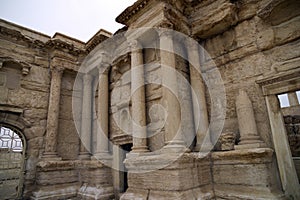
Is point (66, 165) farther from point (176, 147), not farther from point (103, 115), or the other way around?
point (176, 147)

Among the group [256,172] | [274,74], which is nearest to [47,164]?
[256,172]

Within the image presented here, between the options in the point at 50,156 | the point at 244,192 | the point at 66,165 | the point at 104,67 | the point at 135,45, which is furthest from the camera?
the point at 104,67

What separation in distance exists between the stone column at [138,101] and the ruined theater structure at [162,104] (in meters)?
0.03

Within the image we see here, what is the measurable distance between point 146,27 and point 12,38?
492cm

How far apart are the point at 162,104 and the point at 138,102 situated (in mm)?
679

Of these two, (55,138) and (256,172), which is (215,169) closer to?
(256,172)

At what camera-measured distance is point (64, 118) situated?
7676mm

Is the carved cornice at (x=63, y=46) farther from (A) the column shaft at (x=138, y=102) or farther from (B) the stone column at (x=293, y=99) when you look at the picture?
(B) the stone column at (x=293, y=99)

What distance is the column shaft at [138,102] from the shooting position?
5191mm

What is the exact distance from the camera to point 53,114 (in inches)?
282

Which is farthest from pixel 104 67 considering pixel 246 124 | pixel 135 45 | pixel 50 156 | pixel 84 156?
pixel 246 124

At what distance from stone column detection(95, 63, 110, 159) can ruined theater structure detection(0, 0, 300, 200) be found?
0.12ft

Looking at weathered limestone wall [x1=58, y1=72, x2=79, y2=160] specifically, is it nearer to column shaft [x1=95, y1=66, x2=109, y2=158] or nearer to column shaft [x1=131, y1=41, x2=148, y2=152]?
column shaft [x1=95, y1=66, x2=109, y2=158]

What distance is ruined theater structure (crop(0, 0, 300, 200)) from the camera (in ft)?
13.9
